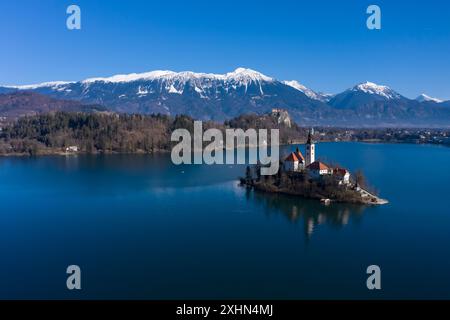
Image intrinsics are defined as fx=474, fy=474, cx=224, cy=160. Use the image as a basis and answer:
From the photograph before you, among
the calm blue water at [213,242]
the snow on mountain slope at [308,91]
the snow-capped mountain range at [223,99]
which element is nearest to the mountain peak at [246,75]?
the snow-capped mountain range at [223,99]

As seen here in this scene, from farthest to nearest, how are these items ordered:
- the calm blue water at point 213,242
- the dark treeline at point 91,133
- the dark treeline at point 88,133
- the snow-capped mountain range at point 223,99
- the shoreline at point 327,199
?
the snow-capped mountain range at point 223,99
the dark treeline at point 88,133
the dark treeline at point 91,133
the shoreline at point 327,199
the calm blue water at point 213,242

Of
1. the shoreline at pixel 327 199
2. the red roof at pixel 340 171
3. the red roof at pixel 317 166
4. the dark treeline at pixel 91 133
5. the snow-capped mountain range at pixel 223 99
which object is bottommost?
the shoreline at pixel 327 199

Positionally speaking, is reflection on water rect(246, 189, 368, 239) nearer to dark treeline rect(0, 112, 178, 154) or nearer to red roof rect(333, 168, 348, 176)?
red roof rect(333, 168, 348, 176)

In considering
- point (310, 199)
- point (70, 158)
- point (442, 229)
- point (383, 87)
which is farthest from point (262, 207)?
point (383, 87)

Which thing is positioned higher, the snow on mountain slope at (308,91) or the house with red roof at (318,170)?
the snow on mountain slope at (308,91)

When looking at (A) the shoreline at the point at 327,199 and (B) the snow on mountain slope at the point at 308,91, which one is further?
(B) the snow on mountain slope at the point at 308,91

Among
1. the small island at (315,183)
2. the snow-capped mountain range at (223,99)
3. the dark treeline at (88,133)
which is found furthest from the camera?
the snow-capped mountain range at (223,99)

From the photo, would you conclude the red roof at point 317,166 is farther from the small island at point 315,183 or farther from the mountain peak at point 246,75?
the mountain peak at point 246,75
